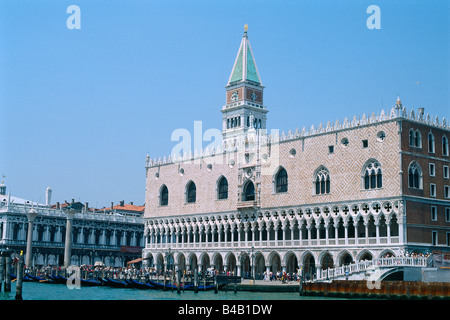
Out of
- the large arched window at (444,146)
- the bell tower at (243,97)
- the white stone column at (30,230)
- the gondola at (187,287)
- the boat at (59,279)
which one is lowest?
the gondola at (187,287)

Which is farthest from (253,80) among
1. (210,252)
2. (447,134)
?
(447,134)

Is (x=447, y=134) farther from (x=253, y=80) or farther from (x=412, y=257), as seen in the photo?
(x=253, y=80)

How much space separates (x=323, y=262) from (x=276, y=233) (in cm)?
470

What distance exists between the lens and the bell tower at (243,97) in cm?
7025

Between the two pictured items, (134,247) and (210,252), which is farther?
(134,247)

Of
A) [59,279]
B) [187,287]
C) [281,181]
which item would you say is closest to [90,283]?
[59,279]

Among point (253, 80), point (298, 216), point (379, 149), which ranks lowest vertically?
point (298, 216)

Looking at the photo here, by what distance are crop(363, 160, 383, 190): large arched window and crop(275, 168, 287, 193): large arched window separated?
7.55 metres

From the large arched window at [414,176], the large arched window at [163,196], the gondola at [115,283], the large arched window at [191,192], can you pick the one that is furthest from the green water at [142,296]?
the large arched window at [163,196]

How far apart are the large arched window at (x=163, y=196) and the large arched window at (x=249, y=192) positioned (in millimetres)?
10973

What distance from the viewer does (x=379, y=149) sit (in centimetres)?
4162

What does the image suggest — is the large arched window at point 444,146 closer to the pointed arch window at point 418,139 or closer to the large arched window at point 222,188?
the pointed arch window at point 418,139

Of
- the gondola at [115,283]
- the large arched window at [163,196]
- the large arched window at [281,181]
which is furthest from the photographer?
the large arched window at [163,196]

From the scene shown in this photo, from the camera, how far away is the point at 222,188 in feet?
176
